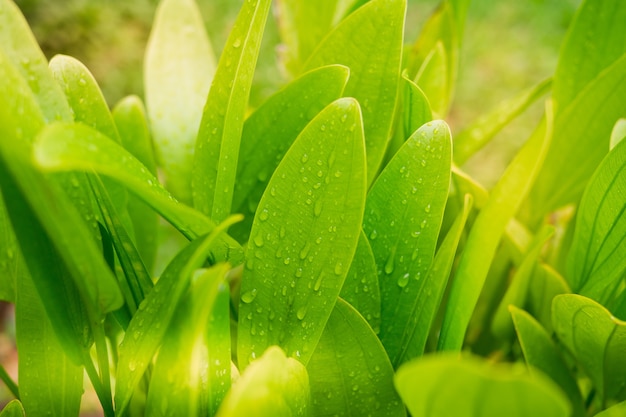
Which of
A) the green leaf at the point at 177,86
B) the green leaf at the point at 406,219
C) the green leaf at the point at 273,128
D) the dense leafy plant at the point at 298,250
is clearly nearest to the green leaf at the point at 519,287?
the dense leafy plant at the point at 298,250

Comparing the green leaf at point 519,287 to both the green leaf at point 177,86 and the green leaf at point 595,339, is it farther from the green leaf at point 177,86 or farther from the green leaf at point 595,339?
the green leaf at point 177,86

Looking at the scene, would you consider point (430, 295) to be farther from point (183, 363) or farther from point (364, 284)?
point (183, 363)

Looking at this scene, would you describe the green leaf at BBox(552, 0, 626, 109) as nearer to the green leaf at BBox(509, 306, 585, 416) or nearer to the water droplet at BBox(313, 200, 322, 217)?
the green leaf at BBox(509, 306, 585, 416)

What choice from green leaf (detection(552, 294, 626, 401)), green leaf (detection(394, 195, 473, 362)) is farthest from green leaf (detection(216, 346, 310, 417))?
green leaf (detection(552, 294, 626, 401))

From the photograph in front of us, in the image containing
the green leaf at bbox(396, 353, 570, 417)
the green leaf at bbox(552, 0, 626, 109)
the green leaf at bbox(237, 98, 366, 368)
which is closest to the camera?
the green leaf at bbox(396, 353, 570, 417)

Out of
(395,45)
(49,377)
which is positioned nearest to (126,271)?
(49,377)

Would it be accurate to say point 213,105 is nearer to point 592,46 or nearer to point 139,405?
point 139,405
